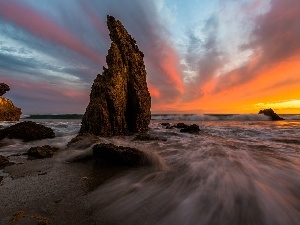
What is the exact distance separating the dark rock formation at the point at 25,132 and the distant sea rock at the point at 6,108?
88.9 ft

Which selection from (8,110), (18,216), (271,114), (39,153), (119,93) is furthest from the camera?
(271,114)

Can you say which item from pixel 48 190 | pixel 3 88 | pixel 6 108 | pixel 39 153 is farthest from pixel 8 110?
pixel 48 190

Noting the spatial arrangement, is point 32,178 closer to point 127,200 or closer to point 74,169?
point 74,169

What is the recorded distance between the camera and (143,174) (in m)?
5.49

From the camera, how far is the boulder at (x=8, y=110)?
34.2 meters

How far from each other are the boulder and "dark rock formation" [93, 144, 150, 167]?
112 feet

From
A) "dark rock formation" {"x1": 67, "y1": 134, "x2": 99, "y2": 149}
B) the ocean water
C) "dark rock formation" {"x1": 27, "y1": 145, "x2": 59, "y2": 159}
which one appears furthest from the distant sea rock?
the ocean water

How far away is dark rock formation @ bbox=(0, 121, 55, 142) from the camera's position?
1116 centimetres

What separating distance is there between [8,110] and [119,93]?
2898 centimetres

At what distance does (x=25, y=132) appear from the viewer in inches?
447

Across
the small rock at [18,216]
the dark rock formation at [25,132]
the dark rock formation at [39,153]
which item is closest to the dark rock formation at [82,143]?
the dark rock formation at [39,153]

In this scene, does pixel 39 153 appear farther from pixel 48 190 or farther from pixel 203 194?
pixel 203 194

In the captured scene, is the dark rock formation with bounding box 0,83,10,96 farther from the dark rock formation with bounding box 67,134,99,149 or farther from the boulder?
the dark rock formation with bounding box 67,134,99,149

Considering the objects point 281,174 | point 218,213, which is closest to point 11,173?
point 218,213
